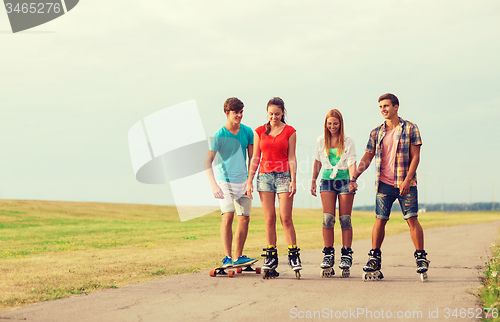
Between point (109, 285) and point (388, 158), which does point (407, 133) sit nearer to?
point (388, 158)

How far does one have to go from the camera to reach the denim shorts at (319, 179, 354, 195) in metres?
6.54

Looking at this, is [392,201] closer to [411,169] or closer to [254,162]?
[411,169]

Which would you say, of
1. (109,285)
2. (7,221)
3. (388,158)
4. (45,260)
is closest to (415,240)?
(388,158)

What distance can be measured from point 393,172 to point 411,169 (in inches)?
9.9

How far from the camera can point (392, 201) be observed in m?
6.35

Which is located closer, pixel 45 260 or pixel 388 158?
pixel 388 158

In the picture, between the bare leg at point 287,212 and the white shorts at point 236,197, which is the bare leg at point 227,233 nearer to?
the white shorts at point 236,197

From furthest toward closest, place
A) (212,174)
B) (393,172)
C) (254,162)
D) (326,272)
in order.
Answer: (212,174)
(254,162)
(326,272)
(393,172)

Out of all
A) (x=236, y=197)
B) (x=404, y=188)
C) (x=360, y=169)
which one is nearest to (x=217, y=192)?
(x=236, y=197)

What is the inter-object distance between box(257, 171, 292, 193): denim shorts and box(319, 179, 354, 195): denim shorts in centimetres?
54

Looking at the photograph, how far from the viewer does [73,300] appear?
5078 millimetres

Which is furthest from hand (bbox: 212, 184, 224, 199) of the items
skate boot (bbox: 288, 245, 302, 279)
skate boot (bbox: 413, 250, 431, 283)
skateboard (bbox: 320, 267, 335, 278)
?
skate boot (bbox: 413, 250, 431, 283)

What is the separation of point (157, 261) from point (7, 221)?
82.7 feet

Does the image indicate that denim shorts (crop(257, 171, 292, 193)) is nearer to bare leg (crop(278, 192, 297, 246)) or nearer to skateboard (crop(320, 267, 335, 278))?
bare leg (crop(278, 192, 297, 246))
